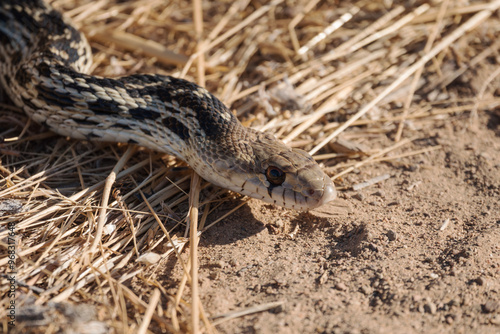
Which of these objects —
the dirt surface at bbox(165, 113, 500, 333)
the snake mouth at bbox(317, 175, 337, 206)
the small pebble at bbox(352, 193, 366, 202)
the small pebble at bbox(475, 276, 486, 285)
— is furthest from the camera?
the small pebble at bbox(352, 193, 366, 202)

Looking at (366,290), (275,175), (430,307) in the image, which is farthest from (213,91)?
(430,307)

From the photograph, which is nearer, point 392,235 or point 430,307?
point 430,307

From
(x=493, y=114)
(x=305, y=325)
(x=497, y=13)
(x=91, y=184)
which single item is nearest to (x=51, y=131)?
(x=91, y=184)

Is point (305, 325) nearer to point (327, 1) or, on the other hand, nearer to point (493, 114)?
point (493, 114)

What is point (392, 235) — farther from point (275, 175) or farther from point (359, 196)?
point (275, 175)

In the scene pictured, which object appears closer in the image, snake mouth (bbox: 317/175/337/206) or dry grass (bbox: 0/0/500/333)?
dry grass (bbox: 0/0/500/333)

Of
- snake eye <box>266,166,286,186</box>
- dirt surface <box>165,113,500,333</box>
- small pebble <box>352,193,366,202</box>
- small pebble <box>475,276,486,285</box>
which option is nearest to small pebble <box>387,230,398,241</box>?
dirt surface <box>165,113,500,333</box>

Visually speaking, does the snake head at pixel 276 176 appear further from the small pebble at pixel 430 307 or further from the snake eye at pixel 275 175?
the small pebble at pixel 430 307

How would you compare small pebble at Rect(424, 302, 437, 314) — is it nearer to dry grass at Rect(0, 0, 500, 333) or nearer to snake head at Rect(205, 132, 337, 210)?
snake head at Rect(205, 132, 337, 210)
